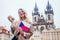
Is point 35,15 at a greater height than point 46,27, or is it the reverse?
point 35,15

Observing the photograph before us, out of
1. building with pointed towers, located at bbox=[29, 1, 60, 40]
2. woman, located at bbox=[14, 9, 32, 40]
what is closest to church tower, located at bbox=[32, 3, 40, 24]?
building with pointed towers, located at bbox=[29, 1, 60, 40]

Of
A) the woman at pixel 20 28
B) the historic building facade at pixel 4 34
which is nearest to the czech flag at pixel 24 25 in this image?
the woman at pixel 20 28

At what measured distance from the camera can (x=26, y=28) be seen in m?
2.71

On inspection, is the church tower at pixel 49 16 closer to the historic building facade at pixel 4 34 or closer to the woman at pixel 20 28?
the woman at pixel 20 28

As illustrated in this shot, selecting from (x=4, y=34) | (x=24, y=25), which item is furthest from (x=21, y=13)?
(x=4, y=34)

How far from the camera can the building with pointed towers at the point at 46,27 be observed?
8.66ft

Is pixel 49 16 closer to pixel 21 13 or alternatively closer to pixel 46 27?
pixel 46 27

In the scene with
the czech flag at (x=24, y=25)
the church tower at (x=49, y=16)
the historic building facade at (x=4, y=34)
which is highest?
the church tower at (x=49, y=16)

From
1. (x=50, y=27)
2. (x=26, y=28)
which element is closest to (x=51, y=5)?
(x=50, y=27)

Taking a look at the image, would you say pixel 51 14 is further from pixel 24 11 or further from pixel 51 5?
pixel 24 11

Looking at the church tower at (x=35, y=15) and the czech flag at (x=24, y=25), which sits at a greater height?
the church tower at (x=35, y=15)

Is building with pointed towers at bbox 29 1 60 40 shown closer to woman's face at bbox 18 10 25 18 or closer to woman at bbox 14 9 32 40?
woman at bbox 14 9 32 40

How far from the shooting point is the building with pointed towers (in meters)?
2.64

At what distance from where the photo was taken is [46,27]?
2.70m
